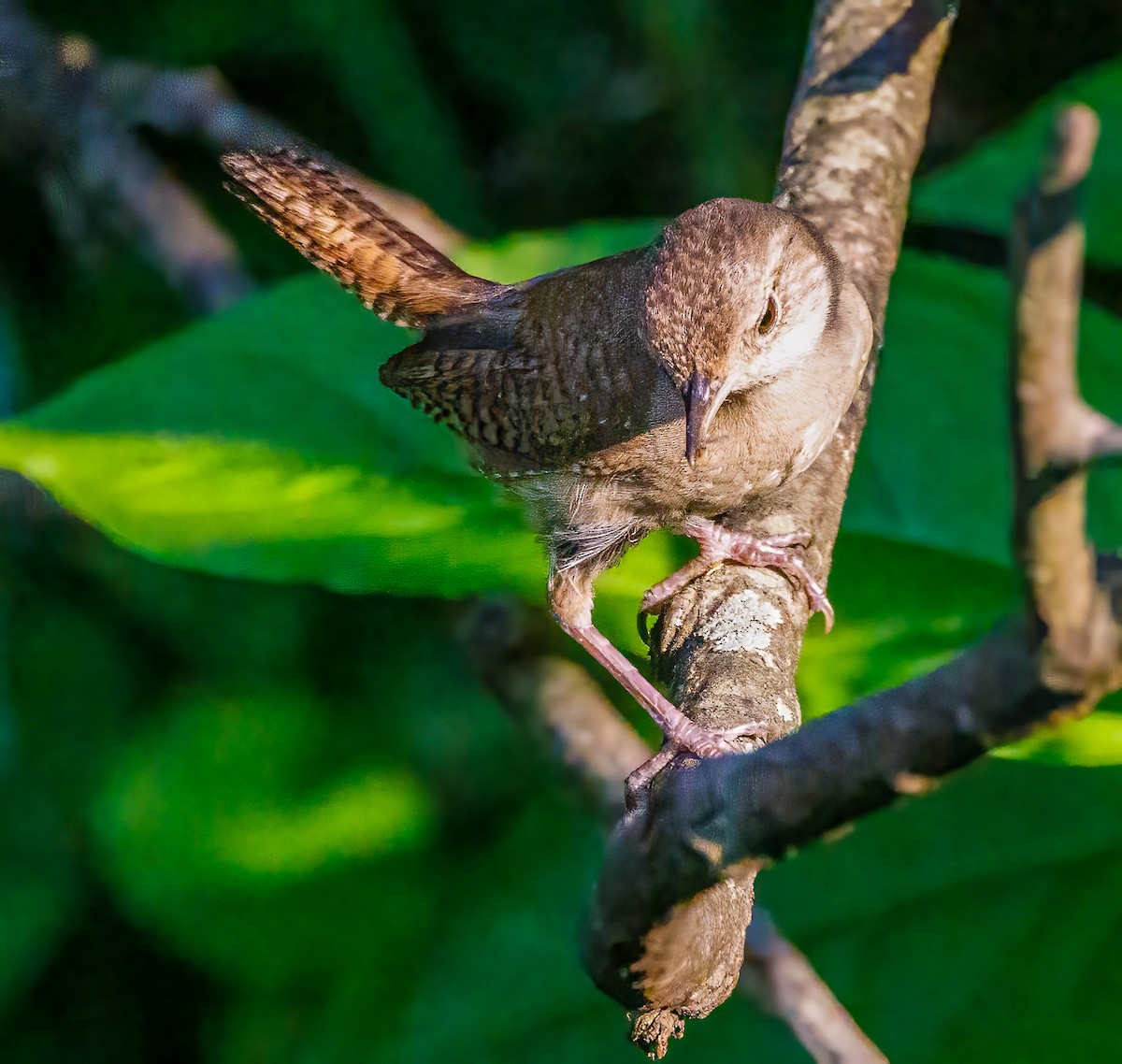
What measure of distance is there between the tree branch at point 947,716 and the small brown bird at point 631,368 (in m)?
0.50

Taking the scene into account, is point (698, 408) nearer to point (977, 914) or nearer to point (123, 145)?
point (977, 914)

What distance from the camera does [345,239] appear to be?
2.45 m

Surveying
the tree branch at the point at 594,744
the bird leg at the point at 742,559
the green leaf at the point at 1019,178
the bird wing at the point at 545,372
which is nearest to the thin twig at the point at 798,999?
the tree branch at the point at 594,744

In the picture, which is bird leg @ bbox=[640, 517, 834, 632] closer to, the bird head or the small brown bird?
the small brown bird

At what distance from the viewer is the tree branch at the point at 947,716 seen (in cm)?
62

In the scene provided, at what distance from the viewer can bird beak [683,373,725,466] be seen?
1.77 metres

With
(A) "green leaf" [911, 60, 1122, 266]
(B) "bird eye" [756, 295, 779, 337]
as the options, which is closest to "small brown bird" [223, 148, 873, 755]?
(B) "bird eye" [756, 295, 779, 337]

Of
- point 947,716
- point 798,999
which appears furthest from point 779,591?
point 947,716

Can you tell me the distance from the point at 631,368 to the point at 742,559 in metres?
0.39

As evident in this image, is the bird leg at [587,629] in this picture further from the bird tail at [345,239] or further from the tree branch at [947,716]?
the tree branch at [947,716]

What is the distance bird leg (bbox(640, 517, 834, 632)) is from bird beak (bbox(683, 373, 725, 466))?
0.20 m

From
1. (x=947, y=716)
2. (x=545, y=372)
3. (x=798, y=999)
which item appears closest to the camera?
(x=947, y=716)

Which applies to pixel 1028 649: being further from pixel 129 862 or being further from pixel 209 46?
pixel 209 46

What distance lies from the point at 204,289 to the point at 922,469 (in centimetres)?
207
